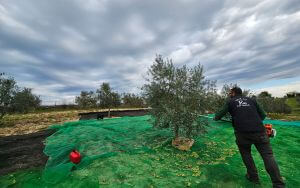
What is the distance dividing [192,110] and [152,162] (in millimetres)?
2861

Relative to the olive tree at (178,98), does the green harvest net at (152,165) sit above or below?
below

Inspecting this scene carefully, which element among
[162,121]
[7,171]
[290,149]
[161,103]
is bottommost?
[7,171]

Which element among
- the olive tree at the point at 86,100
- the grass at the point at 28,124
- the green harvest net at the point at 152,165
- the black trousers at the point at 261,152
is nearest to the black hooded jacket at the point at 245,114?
the black trousers at the point at 261,152

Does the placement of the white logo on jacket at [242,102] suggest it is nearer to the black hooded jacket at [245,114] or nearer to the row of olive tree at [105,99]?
the black hooded jacket at [245,114]

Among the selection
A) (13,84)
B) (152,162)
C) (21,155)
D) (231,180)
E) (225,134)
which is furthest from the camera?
(13,84)

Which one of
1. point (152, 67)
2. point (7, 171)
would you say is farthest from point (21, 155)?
point (152, 67)

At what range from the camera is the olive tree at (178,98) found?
28.1ft

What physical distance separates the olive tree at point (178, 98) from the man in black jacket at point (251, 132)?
3.15m

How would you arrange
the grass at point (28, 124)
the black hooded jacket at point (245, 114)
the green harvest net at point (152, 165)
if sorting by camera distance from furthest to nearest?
the grass at point (28, 124) → the green harvest net at point (152, 165) → the black hooded jacket at point (245, 114)

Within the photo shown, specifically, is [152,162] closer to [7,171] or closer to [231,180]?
[231,180]

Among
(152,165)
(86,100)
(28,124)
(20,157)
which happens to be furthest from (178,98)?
(86,100)

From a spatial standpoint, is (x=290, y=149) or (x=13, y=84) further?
(x=13, y=84)

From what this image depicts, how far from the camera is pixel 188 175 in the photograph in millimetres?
6012

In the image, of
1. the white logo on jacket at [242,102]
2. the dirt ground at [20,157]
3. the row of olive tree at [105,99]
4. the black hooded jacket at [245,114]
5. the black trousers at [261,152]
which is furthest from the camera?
the row of olive tree at [105,99]
